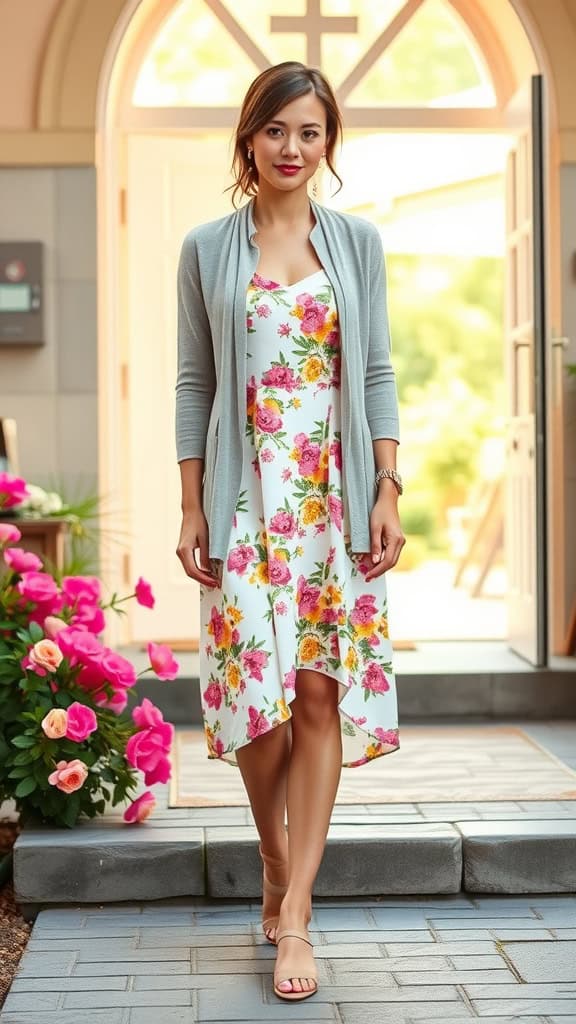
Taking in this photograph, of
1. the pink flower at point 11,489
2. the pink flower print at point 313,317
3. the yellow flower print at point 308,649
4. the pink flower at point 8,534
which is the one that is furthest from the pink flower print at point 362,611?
the pink flower at point 11,489

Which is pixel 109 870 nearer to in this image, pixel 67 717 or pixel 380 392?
pixel 67 717

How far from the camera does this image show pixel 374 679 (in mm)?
2850

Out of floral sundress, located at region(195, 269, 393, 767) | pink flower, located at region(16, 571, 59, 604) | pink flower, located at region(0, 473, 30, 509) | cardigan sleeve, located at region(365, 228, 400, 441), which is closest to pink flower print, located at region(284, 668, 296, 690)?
floral sundress, located at region(195, 269, 393, 767)

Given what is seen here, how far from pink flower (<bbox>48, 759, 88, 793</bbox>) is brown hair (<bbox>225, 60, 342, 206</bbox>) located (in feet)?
4.59

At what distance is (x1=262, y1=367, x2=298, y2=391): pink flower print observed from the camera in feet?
9.10

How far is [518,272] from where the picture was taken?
19.2 feet

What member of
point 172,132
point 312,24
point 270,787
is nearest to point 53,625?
point 270,787

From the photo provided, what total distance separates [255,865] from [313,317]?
1.34 metres

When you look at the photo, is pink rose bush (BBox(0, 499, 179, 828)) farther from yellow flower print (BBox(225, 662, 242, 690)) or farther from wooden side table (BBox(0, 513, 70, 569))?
wooden side table (BBox(0, 513, 70, 569))

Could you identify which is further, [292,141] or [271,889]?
[271,889]

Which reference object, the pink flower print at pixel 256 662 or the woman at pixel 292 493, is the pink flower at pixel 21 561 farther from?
the pink flower print at pixel 256 662

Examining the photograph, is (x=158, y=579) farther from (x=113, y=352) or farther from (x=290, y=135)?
(x=290, y=135)

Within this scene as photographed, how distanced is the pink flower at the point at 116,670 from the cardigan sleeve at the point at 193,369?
0.78 meters

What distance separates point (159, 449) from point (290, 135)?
3714 millimetres
